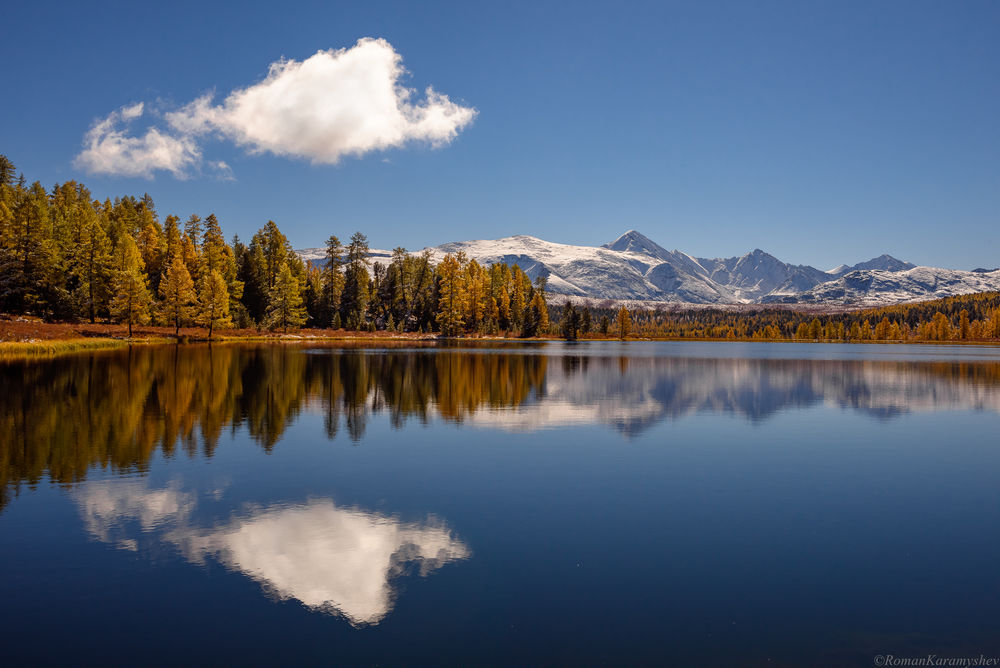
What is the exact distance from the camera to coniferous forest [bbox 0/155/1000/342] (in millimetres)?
93312

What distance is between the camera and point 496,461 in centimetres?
2158

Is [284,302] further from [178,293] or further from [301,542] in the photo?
[301,542]

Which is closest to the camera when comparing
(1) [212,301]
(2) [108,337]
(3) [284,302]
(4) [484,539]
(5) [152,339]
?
(4) [484,539]

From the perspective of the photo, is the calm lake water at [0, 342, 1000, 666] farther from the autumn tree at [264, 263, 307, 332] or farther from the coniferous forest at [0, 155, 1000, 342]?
the autumn tree at [264, 263, 307, 332]

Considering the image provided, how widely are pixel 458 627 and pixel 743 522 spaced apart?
9.02 metres

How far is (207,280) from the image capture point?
10550 cm

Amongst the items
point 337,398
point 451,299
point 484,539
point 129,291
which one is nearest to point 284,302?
point 129,291

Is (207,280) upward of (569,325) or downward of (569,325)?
upward

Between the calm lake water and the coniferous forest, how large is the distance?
261 ft

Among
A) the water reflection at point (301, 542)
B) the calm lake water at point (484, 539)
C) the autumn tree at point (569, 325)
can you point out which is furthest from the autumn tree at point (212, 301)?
the autumn tree at point (569, 325)

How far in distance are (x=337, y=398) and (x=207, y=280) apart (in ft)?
267

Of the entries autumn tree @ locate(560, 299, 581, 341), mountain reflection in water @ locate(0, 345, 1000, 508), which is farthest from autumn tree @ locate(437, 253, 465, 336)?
mountain reflection in water @ locate(0, 345, 1000, 508)

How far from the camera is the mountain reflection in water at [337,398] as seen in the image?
23.3 meters

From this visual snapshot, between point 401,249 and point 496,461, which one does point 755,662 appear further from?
point 401,249
